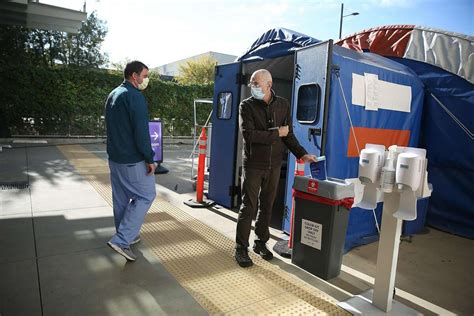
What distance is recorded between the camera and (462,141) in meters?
4.77

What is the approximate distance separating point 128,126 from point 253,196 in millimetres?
1440

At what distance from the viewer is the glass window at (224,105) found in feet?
17.3

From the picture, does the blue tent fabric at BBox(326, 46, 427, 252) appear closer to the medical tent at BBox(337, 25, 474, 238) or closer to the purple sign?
the medical tent at BBox(337, 25, 474, 238)

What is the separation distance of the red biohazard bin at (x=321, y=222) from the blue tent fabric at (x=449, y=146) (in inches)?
113

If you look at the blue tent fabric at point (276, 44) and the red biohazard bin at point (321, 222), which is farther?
the blue tent fabric at point (276, 44)

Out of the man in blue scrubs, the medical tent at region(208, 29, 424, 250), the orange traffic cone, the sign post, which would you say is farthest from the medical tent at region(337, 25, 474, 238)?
the sign post

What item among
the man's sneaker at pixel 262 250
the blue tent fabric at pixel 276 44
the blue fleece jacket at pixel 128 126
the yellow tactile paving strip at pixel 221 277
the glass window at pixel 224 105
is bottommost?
the yellow tactile paving strip at pixel 221 277

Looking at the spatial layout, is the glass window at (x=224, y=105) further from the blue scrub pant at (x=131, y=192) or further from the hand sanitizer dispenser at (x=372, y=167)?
the hand sanitizer dispenser at (x=372, y=167)

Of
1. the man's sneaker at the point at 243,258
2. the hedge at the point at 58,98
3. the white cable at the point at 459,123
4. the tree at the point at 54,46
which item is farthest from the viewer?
the tree at the point at 54,46

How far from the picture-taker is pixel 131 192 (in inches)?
129

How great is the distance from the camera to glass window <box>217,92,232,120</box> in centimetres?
527

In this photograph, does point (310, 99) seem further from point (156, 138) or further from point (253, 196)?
point (156, 138)

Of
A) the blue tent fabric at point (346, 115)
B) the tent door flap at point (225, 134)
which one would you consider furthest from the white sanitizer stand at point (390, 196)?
the tent door flap at point (225, 134)

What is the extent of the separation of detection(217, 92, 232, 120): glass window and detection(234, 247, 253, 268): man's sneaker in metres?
2.54
